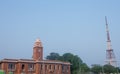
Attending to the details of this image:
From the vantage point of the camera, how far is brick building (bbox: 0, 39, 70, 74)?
58.4 metres

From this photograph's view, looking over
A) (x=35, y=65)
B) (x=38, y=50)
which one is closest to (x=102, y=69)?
(x=38, y=50)

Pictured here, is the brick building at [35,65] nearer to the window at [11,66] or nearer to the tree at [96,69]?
the window at [11,66]

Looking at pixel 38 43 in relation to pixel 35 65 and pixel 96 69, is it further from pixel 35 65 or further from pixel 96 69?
pixel 96 69

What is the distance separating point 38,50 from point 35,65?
5029 mm

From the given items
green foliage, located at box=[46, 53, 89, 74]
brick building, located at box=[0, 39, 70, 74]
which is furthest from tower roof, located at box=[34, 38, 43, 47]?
green foliage, located at box=[46, 53, 89, 74]

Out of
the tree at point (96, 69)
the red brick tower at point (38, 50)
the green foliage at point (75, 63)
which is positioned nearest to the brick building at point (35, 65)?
the red brick tower at point (38, 50)

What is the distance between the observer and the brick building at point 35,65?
58.4 metres

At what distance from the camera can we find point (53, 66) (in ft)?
212

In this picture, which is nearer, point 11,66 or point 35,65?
point 11,66

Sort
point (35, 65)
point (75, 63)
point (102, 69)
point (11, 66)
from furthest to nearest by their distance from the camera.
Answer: point (102, 69)
point (75, 63)
point (35, 65)
point (11, 66)

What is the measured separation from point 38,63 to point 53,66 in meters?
5.25

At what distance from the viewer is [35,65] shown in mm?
61438

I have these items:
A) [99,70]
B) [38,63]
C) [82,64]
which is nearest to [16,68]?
[38,63]

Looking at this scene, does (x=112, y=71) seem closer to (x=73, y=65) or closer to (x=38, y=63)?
(x=73, y=65)
